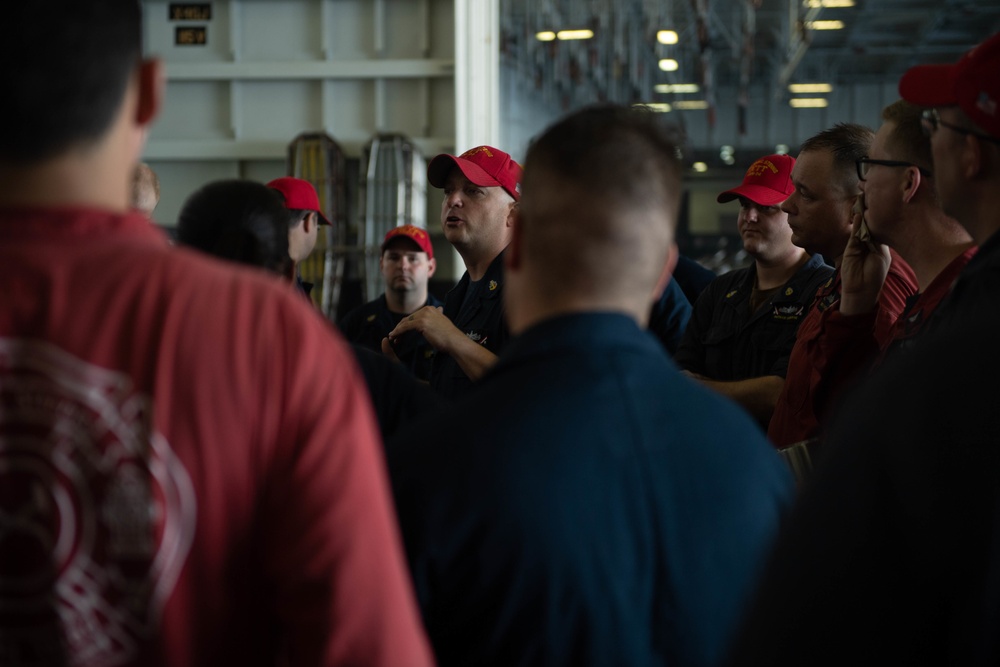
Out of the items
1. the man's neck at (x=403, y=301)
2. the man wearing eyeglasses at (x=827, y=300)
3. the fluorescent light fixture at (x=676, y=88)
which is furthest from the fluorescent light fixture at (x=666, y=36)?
the man wearing eyeglasses at (x=827, y=300)

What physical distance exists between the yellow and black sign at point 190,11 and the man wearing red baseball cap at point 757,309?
17.1 feet

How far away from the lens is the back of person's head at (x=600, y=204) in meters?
1.48

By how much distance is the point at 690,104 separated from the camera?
22.5m

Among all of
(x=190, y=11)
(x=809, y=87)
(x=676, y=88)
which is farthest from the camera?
(x=676, y=88)

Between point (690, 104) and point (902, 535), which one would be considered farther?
point (690, 104)

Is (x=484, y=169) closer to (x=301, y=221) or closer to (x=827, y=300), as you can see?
(x=301, y=221)

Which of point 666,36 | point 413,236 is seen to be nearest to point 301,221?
point 413,236

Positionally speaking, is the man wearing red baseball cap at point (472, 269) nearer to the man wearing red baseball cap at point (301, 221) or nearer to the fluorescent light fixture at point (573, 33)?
the man wearing red baseball cap at point (301, 221)

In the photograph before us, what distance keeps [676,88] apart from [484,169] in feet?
60.6

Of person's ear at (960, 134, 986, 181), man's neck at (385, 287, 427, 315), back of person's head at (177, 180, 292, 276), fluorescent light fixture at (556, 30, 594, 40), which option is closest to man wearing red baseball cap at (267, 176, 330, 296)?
back of person's head at (177, 180, 292, 276)

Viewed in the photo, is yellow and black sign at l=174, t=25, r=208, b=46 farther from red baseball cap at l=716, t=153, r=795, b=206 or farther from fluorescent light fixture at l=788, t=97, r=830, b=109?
fluorescent light fixture at l=788, t=97, r=830, b=109

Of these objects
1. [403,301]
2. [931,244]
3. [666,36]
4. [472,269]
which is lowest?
[403,301]

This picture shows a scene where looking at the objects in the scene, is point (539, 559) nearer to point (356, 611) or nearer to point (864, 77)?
point (356, 611)

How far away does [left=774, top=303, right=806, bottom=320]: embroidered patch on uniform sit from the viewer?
11.4 feet
